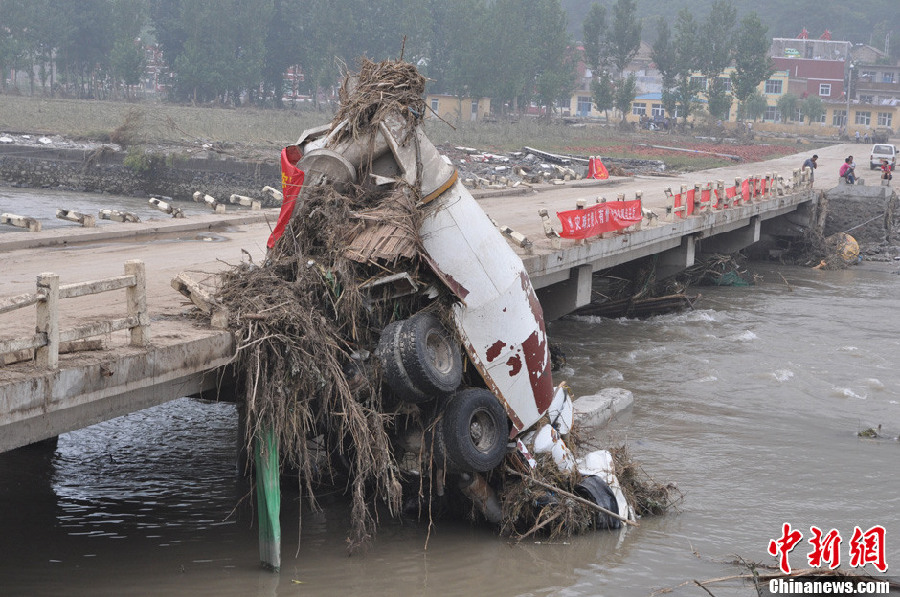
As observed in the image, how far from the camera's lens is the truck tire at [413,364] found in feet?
28.9

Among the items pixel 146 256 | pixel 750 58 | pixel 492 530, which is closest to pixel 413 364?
pixel 492 530

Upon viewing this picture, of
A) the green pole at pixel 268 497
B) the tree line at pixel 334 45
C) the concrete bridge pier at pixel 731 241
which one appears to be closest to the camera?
the green pole at pixel 268 497

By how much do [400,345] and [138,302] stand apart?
226 cm

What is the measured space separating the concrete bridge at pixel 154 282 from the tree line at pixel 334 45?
5538cm

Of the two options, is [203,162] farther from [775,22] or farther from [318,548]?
[775,22]

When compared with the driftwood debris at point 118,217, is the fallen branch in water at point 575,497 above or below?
below

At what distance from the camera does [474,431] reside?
9539 mm

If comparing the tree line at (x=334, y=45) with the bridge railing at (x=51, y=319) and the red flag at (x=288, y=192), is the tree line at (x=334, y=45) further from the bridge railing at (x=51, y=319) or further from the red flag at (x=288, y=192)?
the bridge railing at (x=51, y=319)

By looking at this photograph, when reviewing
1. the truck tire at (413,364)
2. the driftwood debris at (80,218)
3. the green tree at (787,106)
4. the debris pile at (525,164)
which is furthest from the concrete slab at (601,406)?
the green tree at (787,106)

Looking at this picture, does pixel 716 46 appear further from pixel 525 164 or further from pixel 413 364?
pixel 413 364

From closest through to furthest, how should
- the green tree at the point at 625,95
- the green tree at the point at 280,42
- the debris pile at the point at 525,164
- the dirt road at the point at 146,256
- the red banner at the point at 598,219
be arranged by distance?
the dirt road at the point at 146,256 < the red banner at the point at 598,219 < the debris pile at the point at 525,164 < the green tree at the point at 625,95 < the green tree at the point at 280,42

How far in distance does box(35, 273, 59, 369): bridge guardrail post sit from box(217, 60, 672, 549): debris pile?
1.74 meters

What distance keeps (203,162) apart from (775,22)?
11804 cm

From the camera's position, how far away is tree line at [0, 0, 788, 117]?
3231 inches
